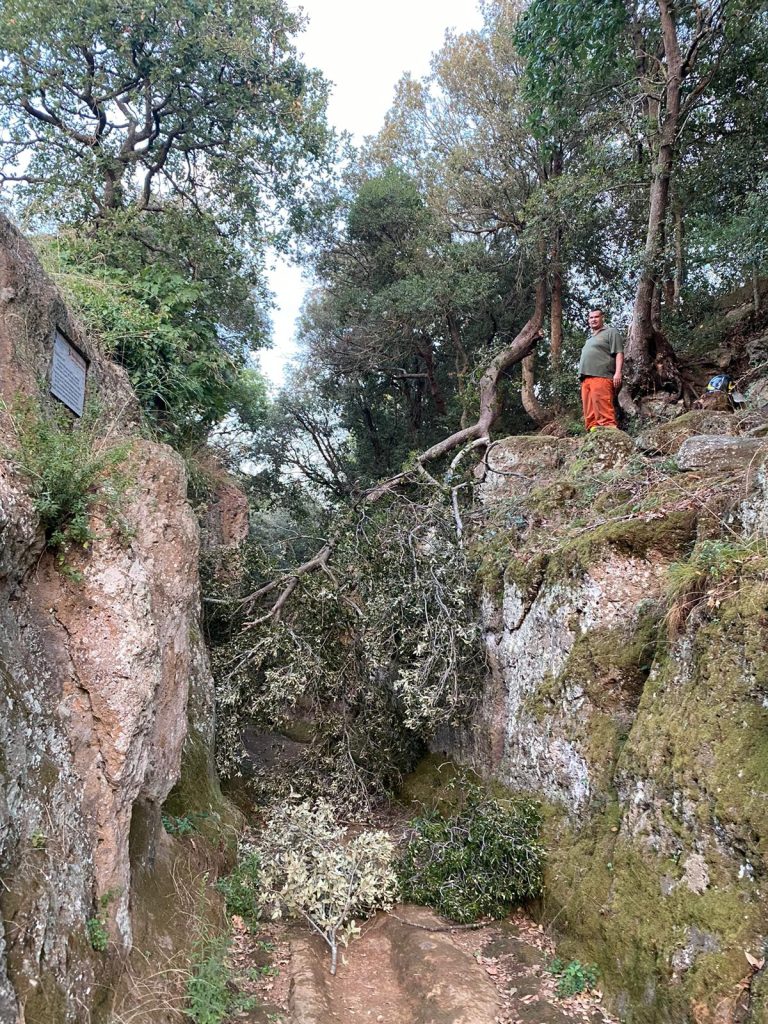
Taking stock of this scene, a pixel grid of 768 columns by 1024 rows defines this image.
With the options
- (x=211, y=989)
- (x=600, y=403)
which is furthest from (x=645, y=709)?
(x=600, y=403)

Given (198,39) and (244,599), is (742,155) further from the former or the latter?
(244,599)

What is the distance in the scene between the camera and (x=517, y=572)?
6.33 m

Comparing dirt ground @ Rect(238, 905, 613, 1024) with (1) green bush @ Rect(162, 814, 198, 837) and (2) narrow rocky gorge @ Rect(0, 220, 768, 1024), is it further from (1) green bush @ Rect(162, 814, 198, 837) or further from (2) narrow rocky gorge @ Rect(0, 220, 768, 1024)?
(1) green bush @ Rect(162, 814, 198, 837)

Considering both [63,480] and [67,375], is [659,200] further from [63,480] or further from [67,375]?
[63,480]

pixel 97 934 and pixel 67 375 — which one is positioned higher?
pixel 67 375

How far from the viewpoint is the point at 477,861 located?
5145mm

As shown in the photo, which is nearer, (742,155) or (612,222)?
(742,155)

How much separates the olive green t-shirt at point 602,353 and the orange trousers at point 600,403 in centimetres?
11

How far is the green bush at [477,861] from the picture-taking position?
4957 millimetres

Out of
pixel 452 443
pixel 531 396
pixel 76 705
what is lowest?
pixel 76 705

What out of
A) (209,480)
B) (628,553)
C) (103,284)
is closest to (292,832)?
(628,553)

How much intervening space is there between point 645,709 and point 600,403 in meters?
4.97

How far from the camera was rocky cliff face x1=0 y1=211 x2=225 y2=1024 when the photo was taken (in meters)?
2.83

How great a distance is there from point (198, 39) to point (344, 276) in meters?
6.04
